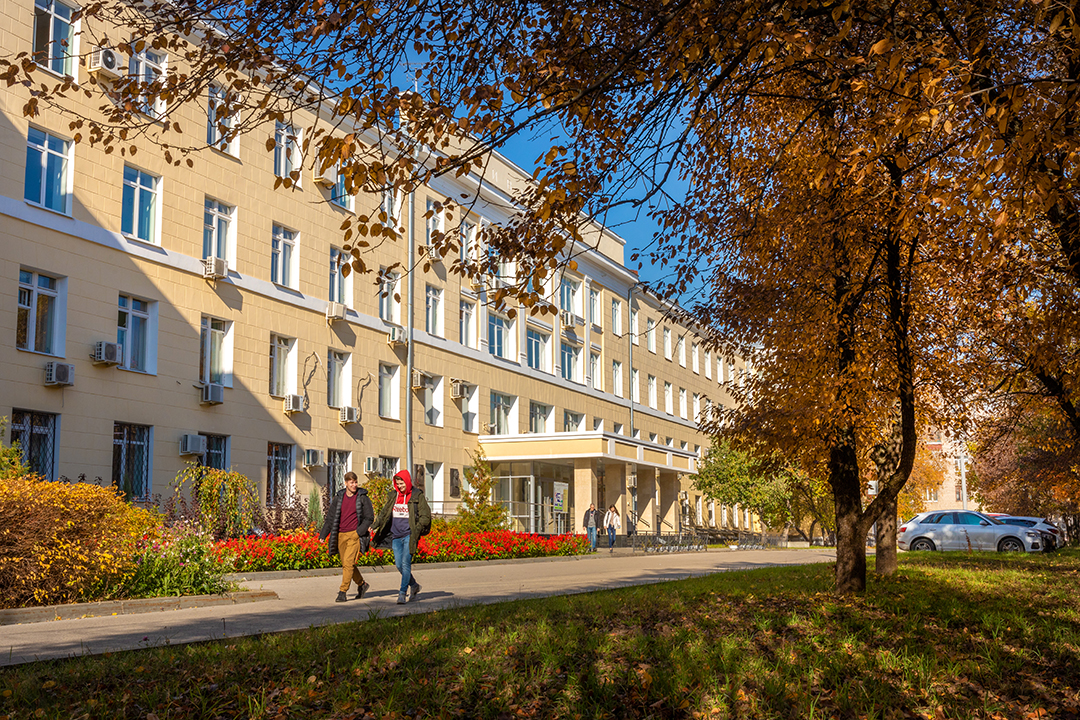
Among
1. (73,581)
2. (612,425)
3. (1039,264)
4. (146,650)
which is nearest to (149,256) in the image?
(73,581)

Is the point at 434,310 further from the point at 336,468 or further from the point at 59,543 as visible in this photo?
the point at 59,543

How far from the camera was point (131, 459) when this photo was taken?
23.3 meters

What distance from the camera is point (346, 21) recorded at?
6.87 m

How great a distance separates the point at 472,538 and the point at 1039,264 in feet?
Result: 62.0

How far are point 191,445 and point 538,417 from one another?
2249cm

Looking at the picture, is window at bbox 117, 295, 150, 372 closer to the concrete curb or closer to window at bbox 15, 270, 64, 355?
window at bbox 15, 270, 64, 355

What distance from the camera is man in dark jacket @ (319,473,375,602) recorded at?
44.4 ft

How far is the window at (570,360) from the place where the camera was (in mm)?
47859

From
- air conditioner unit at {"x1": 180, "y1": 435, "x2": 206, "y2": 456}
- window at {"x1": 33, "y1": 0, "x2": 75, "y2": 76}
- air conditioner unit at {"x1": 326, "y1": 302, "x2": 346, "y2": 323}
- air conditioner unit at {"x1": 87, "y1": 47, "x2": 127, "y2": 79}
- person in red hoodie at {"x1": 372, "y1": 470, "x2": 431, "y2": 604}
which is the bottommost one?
person in red hoodie at {"x1": 372, "y1": 470, "x2": 431, "y2": 604}

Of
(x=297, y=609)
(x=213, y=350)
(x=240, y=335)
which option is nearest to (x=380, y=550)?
(x=213, y=350)

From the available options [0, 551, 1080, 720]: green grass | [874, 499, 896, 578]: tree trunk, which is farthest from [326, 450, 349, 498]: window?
[0, 551, 1080, 720]: green grass

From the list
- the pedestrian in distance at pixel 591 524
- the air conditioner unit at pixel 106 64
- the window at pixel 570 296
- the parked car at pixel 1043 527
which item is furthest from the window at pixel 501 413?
the air conditioner unit at pixel 106 64

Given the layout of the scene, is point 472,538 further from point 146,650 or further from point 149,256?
point 146,650

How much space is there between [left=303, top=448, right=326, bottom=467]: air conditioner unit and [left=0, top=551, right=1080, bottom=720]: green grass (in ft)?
64.7
